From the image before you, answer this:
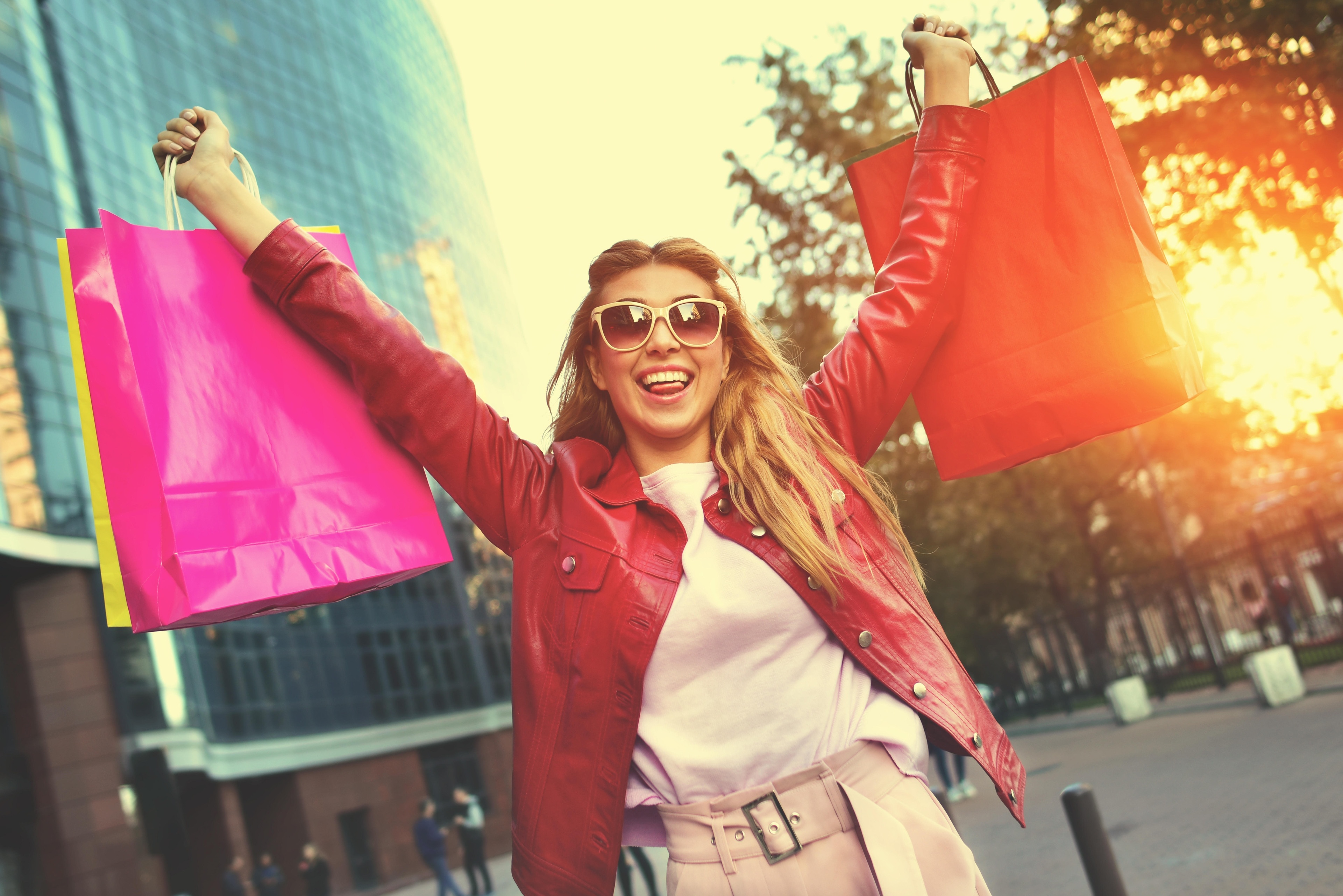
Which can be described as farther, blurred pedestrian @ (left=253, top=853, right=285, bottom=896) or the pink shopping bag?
blurred pedestrian @ (left=253, top=853, right=285, bottom=896)

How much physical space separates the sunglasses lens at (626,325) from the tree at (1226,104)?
32.9 ft

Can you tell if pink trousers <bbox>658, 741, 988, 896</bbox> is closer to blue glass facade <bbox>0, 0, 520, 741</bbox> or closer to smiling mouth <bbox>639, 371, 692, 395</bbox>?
smiling mouth <bbox>639, 371, 692, 395</bbox>

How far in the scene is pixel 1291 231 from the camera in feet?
38.1

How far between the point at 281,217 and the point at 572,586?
130ft

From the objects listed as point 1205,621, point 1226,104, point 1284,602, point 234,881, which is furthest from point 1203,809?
point 234,881

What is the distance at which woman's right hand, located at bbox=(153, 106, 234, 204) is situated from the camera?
2023 millimetres

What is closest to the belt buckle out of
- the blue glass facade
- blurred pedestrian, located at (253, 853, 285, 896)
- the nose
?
the nose

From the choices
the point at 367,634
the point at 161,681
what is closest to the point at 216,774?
the point at 161,681

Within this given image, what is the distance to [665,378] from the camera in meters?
2.18

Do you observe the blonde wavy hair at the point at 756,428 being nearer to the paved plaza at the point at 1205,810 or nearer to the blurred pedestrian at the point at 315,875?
the paved plaza at the point at 1205,810

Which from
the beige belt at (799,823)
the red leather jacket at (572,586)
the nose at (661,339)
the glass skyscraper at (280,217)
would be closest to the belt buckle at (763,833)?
the beige belt at (799,823)

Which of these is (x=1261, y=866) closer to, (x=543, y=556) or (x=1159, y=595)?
(x=543, y=556)

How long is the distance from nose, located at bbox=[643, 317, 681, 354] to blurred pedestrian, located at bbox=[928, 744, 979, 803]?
37.9 ft

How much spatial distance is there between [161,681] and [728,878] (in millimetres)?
24567
